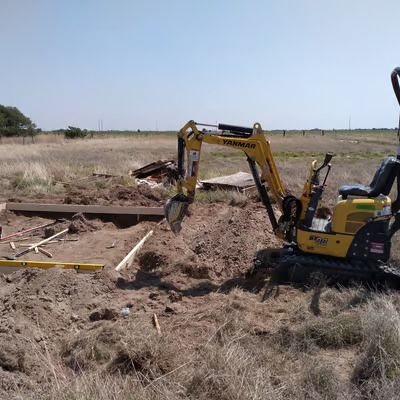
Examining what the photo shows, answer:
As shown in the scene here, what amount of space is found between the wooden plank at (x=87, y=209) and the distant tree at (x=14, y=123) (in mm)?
47585

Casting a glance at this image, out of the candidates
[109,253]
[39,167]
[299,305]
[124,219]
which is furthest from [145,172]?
[299,305]

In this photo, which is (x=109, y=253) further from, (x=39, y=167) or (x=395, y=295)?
(x=39, y=167)

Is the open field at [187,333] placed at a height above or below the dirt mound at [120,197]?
below

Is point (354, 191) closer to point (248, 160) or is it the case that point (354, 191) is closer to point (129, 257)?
point (248, 160)

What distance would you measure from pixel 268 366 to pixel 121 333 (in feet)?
4.82

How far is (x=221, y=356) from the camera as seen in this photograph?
12.5 ft

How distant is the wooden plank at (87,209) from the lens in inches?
419

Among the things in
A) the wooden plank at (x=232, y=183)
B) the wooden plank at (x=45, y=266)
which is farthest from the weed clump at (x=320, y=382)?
the wooden plank at (x=232, y=183)

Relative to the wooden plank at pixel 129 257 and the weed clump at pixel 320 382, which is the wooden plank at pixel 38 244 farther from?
the weed clump at pixel 320 382

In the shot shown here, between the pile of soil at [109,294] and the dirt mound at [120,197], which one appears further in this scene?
the dirt mound at [120,197]

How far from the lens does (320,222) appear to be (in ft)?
22.9

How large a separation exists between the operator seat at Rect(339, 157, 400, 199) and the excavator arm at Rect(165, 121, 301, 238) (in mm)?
737

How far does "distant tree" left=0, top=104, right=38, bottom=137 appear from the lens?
55.3 m

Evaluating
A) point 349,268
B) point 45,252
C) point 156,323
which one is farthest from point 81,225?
point 349,268
